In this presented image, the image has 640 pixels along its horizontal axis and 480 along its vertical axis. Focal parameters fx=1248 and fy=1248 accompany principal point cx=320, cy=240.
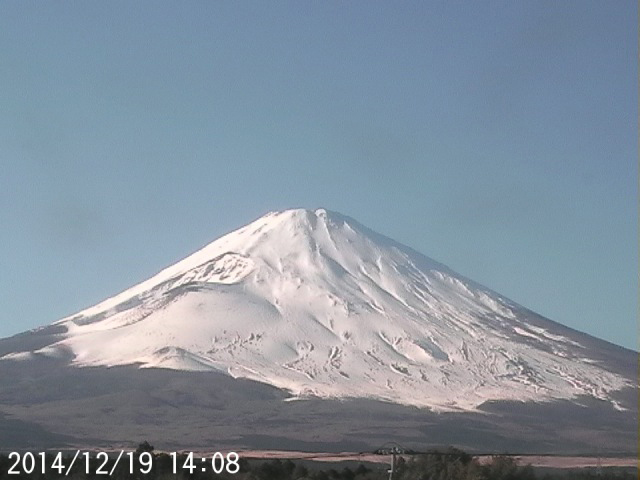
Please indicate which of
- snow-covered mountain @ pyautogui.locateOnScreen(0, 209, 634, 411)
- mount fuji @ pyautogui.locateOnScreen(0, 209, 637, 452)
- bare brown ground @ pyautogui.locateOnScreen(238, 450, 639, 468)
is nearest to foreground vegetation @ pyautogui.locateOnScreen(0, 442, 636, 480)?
bare brown ground @ pyautogui.locateOnScreen(238, 450, 639, 468)

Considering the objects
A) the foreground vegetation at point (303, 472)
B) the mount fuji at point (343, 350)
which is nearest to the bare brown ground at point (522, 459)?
the foreground vegetation at point (303, 472)

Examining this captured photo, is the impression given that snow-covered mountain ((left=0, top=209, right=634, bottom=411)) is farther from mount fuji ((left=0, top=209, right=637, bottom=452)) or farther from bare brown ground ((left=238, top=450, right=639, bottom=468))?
bare brown ground ((left=238, top=450, right=639, bottom=468))

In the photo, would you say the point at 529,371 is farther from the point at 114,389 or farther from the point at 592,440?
the point at 114,389

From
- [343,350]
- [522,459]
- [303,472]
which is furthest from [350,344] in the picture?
[303,472]

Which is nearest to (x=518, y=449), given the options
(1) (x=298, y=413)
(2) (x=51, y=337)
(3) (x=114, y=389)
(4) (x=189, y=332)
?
(1) (x=298, y=413)

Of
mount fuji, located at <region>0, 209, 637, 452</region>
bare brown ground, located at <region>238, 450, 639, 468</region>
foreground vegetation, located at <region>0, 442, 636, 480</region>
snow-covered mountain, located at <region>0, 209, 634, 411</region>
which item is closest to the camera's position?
foreground vegetation, located at <region>0, 442, 636, 480</region>
